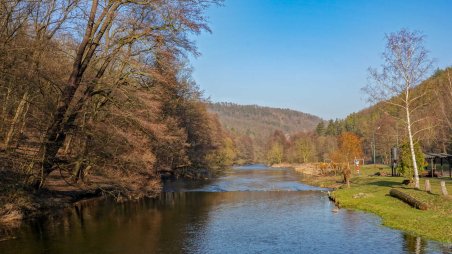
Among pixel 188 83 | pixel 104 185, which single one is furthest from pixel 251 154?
pixel 104 185

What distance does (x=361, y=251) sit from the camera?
17.4 m

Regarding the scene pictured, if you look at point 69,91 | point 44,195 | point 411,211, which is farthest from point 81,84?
point 411,211

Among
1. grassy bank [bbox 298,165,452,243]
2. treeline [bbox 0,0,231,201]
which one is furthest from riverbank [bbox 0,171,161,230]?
grassy bank [bbox 298,165,452,243]

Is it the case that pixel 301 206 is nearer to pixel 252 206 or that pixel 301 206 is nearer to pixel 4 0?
pixel 252 206

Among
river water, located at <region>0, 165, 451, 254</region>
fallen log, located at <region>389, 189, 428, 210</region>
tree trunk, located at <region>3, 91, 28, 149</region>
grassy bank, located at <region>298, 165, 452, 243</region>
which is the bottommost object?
river water, located at <region>0, 165, 451, 254</region>

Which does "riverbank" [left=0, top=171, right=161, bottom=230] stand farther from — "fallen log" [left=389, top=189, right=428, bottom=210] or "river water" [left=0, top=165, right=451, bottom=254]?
"fallen log" [left=389, top=189, right=428, bottom=210]

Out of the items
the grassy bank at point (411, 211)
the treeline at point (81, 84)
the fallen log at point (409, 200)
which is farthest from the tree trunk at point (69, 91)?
the fallen log at point (409, 200)

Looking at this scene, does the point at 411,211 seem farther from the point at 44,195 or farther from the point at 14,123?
the point at 14,123

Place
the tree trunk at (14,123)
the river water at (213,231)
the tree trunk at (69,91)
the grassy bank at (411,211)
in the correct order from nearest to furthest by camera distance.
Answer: the river water at (213,231)
the grassy bank at (411,211)
the tree trunk at (69,91)
the tree trunk at (14,123)

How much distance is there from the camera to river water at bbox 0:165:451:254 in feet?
60.0

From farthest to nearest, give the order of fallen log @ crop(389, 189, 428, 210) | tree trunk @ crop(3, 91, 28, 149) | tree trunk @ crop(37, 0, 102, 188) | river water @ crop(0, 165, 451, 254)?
tree trunk @ crop(3, 91, 28, 149)
fallen log @ crop(389, 189, 428, 210)
tree trunk @ crop(37, 0, 102, 188)
river water @ crop(0, 165, 451, 254)

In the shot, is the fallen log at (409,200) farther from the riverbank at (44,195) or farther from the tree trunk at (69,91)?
the tree trunk at (69,91)

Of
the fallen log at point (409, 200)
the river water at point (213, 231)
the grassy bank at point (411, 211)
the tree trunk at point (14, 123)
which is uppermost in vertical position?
the tree trunk at point (14, 123)

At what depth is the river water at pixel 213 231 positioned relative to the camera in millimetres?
18281
